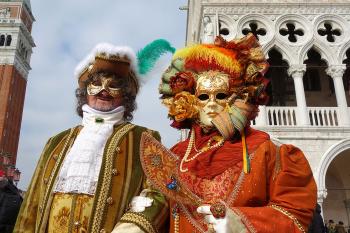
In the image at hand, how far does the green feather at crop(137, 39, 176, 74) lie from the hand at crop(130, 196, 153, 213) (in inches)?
45.4

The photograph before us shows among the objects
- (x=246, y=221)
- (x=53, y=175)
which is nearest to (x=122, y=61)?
(x=53, y=175)

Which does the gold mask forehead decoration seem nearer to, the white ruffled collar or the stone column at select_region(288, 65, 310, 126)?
the white ruffled collar

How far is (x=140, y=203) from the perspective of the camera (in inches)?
91.3

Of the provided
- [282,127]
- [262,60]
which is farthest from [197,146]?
[282,127]

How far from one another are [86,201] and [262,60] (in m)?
1.50

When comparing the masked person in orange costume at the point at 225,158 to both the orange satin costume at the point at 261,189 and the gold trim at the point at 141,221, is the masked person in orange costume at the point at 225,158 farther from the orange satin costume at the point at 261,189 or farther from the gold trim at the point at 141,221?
the gold trim at the point at 141,221

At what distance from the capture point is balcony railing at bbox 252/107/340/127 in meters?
10.3

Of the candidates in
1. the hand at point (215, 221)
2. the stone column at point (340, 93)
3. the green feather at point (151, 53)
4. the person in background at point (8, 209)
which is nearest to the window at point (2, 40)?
the stone column at point (340, 93)

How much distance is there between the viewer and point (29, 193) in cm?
269

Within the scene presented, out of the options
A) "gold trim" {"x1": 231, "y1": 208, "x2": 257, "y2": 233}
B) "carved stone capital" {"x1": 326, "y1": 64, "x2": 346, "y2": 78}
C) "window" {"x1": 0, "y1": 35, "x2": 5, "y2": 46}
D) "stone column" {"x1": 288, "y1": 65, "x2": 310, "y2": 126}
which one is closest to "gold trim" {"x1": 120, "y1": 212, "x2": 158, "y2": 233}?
"gold trim" {"x1": 231, "y1": 208, "x2": 257, "y2": 233}

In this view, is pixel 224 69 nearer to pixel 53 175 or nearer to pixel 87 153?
pixel 87 153

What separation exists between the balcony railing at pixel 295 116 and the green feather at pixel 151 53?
7534 millimetres

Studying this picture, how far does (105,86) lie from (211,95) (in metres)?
0.91

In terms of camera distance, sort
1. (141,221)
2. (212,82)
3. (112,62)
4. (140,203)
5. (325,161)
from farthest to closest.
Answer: (325,161) < (112,62) < (212,82) < (140,203) < (141,221)
